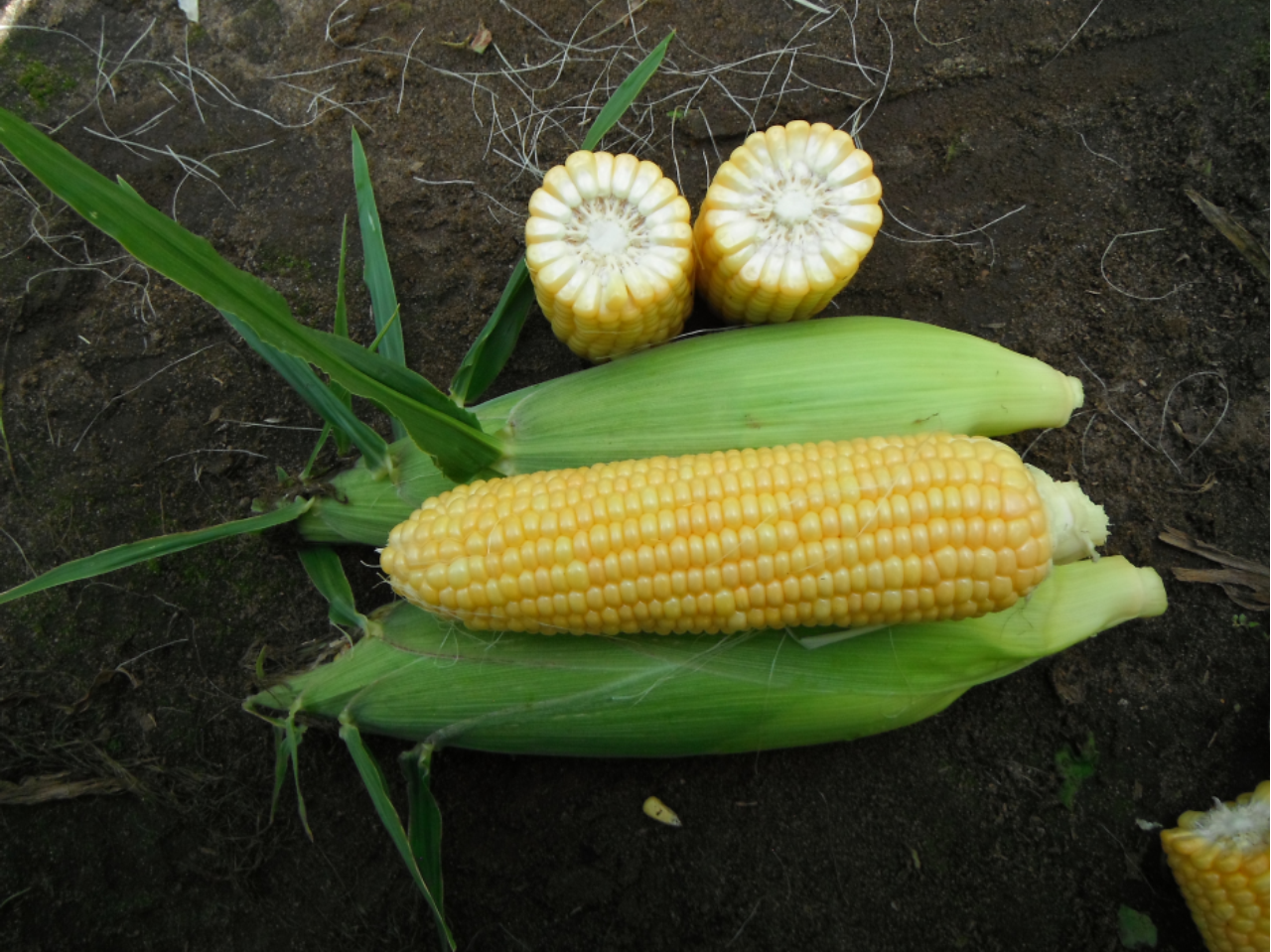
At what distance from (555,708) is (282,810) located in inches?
41.5

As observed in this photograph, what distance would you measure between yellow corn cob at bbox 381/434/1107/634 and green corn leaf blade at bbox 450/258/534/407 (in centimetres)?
50

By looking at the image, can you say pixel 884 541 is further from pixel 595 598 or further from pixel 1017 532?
Result: pixel 595 598

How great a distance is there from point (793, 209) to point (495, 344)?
2.91 ft

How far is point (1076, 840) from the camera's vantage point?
229 centimetres

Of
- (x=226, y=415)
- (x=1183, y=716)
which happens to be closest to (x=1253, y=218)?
(x=1183, y=716)

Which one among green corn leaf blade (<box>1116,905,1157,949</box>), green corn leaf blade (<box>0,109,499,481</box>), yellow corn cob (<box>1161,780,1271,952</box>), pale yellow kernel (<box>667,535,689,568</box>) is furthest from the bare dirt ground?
pale yellow kernel (<box>667,535,689,568</box>)

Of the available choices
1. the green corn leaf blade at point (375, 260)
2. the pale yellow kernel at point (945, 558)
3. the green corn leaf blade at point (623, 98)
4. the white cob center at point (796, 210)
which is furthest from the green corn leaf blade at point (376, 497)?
the pale yellow kernel at point (945, 558)

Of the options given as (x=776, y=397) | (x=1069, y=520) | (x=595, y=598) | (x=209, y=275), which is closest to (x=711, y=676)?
(x=595, y=598)

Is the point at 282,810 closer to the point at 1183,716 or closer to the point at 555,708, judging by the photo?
the point at 555,708

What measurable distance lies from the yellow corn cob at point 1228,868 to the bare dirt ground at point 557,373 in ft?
0.47

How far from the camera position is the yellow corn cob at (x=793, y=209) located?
181 centimetres

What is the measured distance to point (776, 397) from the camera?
1923 mm

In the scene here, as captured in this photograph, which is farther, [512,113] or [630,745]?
[512,113]

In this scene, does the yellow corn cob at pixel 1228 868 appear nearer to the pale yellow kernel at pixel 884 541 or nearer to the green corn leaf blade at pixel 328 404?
the pale yellow kernel at pixel 884 541
